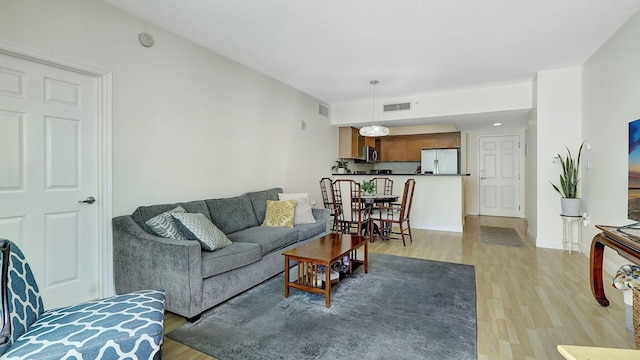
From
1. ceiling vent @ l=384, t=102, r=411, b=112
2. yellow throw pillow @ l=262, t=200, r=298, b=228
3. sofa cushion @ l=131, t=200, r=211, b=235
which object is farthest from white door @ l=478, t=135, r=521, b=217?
sofa cushion @ l=131, t=200, r=211, b=235

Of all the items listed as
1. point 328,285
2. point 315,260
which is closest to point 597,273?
point 328,285

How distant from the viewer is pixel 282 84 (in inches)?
191

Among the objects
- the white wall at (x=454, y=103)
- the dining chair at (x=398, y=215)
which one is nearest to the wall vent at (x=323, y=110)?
the white wall at (x=454, y=103)

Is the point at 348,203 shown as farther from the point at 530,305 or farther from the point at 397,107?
the point at 530,305

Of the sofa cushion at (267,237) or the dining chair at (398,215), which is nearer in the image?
the sofa cushion at (267,237)

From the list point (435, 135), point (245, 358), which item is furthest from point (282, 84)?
point (435, 135)

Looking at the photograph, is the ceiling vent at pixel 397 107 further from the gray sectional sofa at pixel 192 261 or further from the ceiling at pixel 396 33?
the gray sectional sofa at pixel 192 261

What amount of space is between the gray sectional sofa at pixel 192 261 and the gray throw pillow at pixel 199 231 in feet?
0.22

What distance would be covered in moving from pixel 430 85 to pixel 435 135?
10.0ft

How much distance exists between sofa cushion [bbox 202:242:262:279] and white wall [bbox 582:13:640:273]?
3569 mm

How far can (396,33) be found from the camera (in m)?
3.09

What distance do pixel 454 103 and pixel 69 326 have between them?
557cm

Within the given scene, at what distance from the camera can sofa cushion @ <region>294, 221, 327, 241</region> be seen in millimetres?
3529

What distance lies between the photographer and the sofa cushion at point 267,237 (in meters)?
2.92
